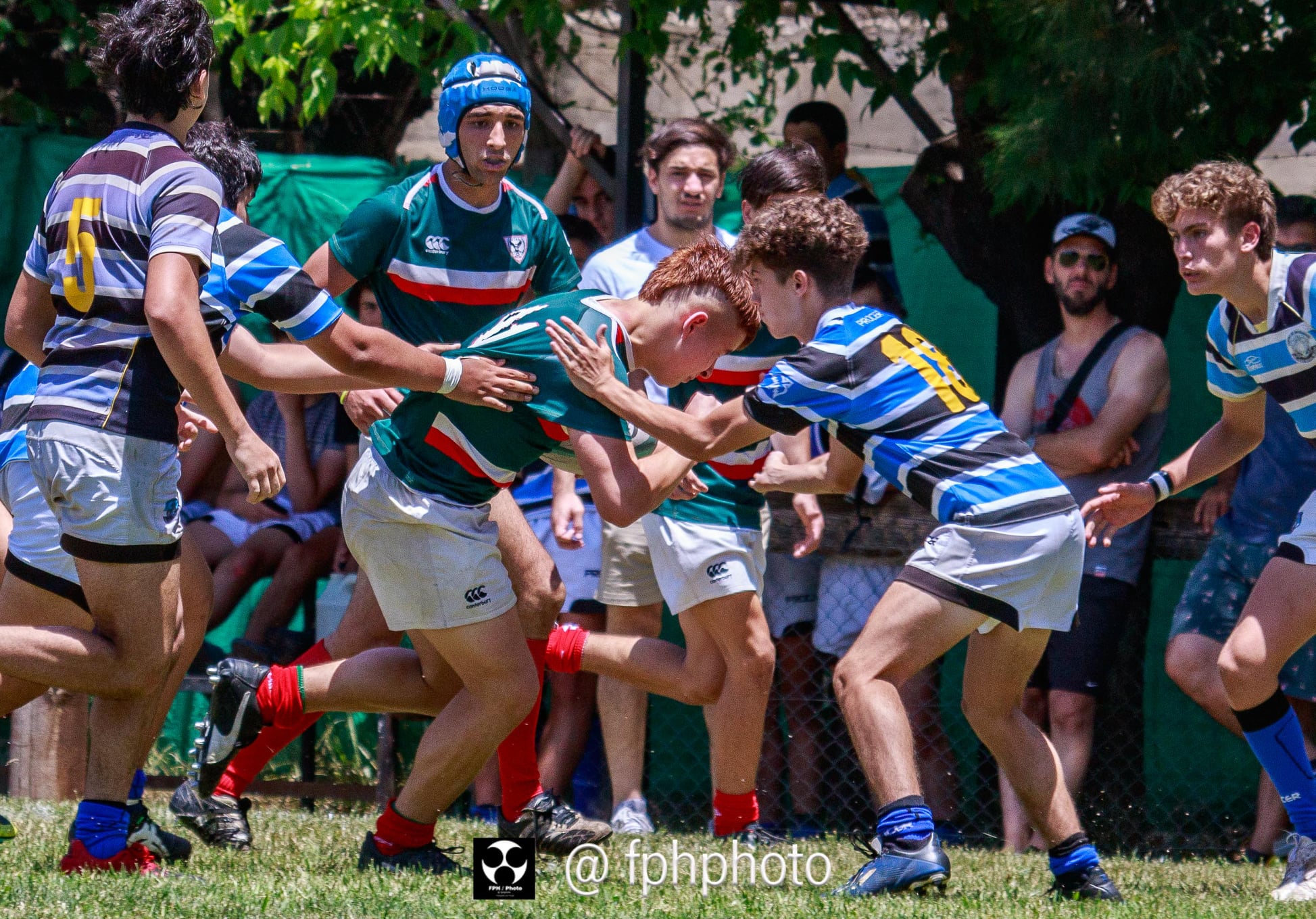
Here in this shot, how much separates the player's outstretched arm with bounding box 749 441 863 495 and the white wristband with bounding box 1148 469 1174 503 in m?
0.88

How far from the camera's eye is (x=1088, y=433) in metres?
5.64

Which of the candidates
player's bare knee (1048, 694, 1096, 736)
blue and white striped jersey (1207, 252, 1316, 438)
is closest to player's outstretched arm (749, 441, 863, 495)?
blue and white striped jersey (1207, 252, 1316, 438)

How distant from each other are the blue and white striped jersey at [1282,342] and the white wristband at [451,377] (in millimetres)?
2217

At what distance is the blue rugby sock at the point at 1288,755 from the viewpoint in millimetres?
4418

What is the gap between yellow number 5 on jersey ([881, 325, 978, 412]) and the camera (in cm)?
398

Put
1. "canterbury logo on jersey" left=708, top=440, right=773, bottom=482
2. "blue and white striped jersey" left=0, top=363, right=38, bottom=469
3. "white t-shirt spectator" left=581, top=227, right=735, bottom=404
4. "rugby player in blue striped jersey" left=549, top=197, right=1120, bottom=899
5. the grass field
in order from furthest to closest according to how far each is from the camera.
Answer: "white t-shirt spectator" left=581, top=227, right=735, bottom=404 → "canterbury logo on jersey" left=708, top=440, right=773, bottom=482 → "blue and white striped jersey" left=0, top=363, right=38, bottom=469 → "rugby player in blue striped jersey" left=549, top=197, right=1120, bottom=899 → the grass field

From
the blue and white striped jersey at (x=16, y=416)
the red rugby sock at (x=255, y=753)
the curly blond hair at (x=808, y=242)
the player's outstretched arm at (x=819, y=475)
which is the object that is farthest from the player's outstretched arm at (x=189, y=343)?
the player's outstretched arm at (x=819, y=475)

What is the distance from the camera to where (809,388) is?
3.94 metres

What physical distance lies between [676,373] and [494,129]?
1098 mm

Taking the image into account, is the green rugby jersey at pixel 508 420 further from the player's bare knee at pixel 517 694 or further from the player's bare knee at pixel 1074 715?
the player's bare knee at pixel 1074 715

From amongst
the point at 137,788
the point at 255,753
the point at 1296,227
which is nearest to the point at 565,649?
the point at 255,753

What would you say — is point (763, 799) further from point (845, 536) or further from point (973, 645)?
point (973, 645)

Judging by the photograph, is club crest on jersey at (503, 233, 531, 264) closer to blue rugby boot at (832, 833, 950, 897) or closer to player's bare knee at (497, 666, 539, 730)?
player's bare knee at (497, 666, 539, 730)

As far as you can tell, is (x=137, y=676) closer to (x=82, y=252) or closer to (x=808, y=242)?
(x=82, y=252)
